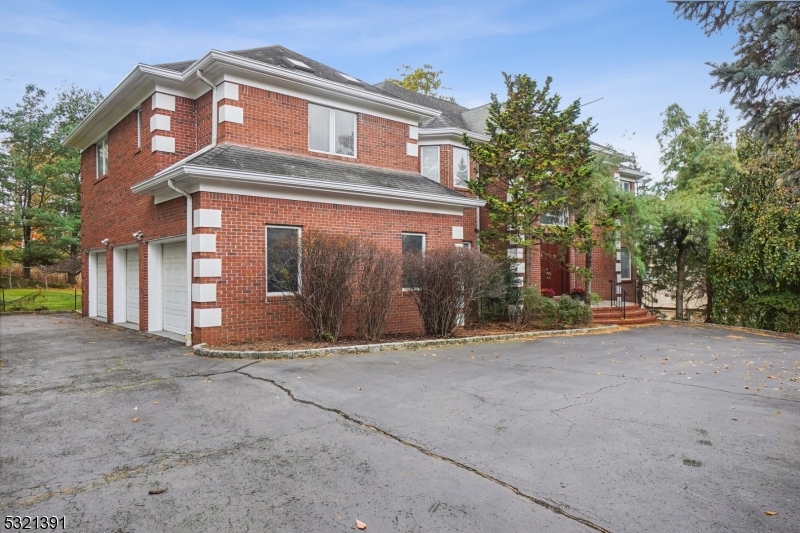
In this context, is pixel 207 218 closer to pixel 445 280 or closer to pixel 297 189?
pixel 297 189

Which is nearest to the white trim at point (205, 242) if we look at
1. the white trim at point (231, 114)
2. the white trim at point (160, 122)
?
the white trim at point (231, 114)

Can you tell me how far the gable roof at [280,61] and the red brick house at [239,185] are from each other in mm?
92

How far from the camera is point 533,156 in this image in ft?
44.1

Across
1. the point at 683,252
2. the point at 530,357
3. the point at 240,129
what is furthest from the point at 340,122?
the point at 683,252

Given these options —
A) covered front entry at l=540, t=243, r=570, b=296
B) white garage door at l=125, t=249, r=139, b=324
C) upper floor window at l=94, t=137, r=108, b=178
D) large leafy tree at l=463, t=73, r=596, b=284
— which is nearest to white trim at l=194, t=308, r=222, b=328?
white garage door at l=125, t=249, r=139, b=324

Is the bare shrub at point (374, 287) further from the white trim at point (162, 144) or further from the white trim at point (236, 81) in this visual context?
the white trim at point (162, 144)

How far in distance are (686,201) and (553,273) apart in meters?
5.10

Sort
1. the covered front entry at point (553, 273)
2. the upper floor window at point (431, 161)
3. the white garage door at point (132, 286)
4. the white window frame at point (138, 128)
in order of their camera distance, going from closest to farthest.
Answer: the white window frame at point (138, 128), the white garage door at point (132, 286), the upper floor window at point (431, 161), the covered front entry at point (553, 273)

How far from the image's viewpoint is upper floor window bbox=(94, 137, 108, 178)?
14626 millimetres

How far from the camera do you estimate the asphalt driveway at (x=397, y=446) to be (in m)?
3.07

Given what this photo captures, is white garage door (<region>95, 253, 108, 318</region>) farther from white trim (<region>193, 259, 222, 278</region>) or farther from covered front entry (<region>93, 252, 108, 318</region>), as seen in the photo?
white trim (<region>193, 259, 222, 278</region>)

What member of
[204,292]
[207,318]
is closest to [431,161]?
[204,292]

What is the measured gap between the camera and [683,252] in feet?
58.5

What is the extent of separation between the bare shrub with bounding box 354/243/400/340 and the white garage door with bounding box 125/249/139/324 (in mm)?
7189
